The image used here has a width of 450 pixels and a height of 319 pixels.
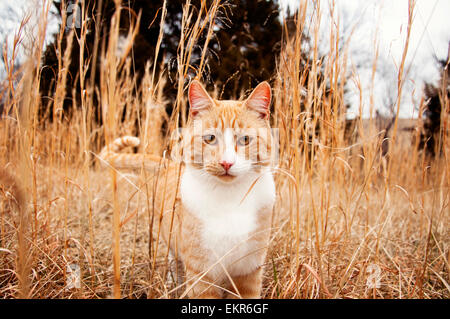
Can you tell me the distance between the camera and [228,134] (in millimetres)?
995

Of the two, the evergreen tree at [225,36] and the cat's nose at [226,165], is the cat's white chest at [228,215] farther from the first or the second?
the evergreen tree at [225,36]

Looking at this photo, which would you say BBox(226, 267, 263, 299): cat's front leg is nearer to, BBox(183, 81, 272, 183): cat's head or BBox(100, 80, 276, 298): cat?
BBox(100, 80, 276, 298): cat

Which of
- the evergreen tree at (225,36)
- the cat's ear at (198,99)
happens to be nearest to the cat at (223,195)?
the cat's ear at (198,99)

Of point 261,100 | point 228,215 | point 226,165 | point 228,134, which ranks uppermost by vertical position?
point 261,100

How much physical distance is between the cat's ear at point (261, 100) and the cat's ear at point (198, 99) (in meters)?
0.16

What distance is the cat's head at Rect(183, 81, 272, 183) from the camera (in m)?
0.96

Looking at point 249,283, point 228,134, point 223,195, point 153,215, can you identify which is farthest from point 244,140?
point 249,283

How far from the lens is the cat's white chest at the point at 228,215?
901 mm

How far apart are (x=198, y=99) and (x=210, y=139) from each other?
167 millimetres

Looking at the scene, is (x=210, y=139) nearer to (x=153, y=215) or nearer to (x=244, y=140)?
(x=244, y=140)

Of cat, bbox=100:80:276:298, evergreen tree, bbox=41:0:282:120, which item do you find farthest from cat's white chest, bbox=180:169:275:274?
evergreen tree, bbox=41:0:282:120

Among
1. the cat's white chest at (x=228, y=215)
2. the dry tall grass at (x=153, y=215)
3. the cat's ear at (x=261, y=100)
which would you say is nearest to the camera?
the dry tall grass at (x=153, y=215)

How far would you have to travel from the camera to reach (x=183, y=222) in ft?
3.25
